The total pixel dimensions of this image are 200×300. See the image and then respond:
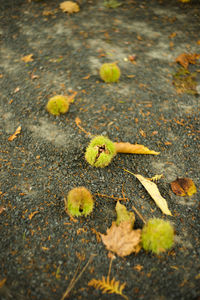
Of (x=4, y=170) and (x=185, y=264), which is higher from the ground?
(x=4, y=170)

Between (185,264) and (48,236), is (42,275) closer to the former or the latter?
(48,236)

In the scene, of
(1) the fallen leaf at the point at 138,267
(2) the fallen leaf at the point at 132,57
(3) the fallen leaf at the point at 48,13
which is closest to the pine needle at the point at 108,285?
(1) the fallen leaf at the point at 138,267

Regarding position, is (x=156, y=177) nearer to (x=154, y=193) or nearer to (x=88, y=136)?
(x=154, y=193)

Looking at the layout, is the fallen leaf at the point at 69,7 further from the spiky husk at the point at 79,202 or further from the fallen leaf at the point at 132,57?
the spiky husk at the point at 79,202

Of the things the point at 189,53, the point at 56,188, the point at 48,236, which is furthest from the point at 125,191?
the point at 189,53

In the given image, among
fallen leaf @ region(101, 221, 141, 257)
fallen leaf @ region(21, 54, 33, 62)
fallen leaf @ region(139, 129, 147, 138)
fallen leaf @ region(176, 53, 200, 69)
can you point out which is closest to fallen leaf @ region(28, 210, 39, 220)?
fallen leaf @ region(101, 221, 141, 257)

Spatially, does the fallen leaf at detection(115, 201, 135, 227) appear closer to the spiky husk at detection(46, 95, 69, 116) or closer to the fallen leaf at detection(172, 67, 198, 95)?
the spiky husk at detection(46, 95, 69, 116)
